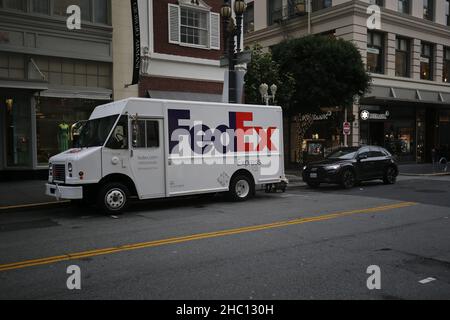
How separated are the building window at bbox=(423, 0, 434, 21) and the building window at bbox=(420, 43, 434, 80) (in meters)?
1.92

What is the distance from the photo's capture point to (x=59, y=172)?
10.8 metres

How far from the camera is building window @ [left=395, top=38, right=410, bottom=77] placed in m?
29.5

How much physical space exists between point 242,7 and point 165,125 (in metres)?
5.97

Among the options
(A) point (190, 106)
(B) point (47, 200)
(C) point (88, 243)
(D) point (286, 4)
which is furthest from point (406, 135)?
(C) point (88, 243)

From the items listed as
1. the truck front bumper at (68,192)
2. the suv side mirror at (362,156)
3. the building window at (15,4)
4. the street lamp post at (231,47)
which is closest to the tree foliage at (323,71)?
the suv side mirror at (362,156)

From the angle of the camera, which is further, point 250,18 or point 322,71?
point 250,18

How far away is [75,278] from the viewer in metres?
5.51

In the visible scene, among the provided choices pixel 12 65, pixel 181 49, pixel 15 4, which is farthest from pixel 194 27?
pixel 12 65

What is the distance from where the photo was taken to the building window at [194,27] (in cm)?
2031

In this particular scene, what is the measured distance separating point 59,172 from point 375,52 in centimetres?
2341

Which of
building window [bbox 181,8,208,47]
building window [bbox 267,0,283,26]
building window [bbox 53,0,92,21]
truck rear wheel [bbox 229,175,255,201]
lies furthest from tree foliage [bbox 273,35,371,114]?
truck rear wheel [bbox 229,175,255,201]

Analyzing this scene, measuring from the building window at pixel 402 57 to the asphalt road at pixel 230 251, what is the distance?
2020cm

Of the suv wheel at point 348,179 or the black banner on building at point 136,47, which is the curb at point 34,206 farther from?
the suv wheel at point 348,179

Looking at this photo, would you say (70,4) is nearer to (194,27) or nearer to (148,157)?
(194,27)
